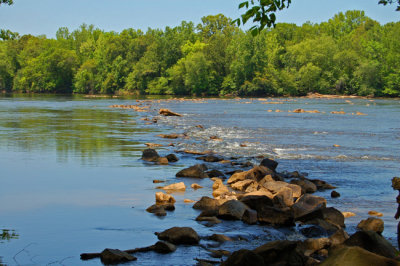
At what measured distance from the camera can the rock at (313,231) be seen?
845 centimetres

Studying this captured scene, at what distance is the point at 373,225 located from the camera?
8.45 m

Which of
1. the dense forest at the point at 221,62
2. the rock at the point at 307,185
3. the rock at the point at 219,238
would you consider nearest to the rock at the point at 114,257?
the rock at the point at 219,238

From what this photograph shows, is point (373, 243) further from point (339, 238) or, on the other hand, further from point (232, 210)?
point (232, 210)

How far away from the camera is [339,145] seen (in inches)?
889

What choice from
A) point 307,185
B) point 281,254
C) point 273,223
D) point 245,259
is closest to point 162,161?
point 307,185

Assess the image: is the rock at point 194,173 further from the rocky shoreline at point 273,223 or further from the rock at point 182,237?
the rock at point 182,237

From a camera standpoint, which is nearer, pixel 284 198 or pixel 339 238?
pixel 339 238

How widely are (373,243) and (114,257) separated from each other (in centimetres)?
354

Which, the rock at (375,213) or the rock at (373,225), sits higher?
the rock at (373,225)

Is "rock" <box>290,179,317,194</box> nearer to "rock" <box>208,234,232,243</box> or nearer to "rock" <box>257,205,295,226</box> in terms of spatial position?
"rock" <box>257,205,295,226</box>

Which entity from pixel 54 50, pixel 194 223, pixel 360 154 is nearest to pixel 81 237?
pixel 194 223

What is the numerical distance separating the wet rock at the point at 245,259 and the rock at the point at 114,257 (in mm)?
1577

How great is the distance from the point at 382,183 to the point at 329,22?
154 m

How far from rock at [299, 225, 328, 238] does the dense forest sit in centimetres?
9563
